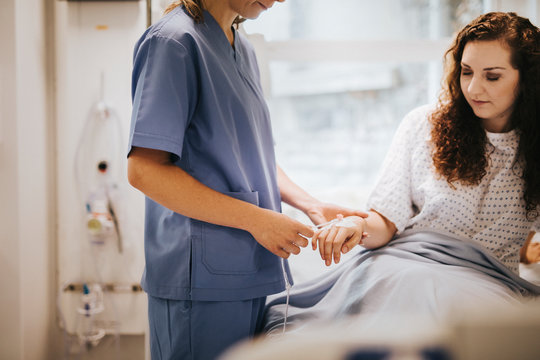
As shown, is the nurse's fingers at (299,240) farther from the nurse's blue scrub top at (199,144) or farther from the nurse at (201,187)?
the nurse's blue scrub top at (199,144)

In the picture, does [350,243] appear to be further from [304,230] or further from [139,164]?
[139,164]

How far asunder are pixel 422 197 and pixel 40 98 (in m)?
1.64

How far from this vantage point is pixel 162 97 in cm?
87

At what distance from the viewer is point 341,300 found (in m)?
1.13

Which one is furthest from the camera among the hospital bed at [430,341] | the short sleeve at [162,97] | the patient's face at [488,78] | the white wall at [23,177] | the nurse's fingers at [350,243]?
the white wall at [23,177]

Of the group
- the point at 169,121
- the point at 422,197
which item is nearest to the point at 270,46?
the point at 422,197

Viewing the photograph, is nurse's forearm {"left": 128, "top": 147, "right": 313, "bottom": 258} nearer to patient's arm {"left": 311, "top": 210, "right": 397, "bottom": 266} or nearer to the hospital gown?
patient's arm {"left": 311, "top": 210, "right": 397, "bottom": 266}

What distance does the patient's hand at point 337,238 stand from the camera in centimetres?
102

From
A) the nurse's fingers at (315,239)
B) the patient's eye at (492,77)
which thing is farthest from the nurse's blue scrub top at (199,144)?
the patient's eye at (492,77)

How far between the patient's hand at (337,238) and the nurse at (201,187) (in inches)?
4.1

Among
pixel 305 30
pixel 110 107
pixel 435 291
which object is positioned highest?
pixel 305 30

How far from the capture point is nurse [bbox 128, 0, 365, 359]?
0.88 meters

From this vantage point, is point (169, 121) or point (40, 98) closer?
point (169, 121)

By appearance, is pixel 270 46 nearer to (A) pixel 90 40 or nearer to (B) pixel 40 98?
(A) pixel 90 40
